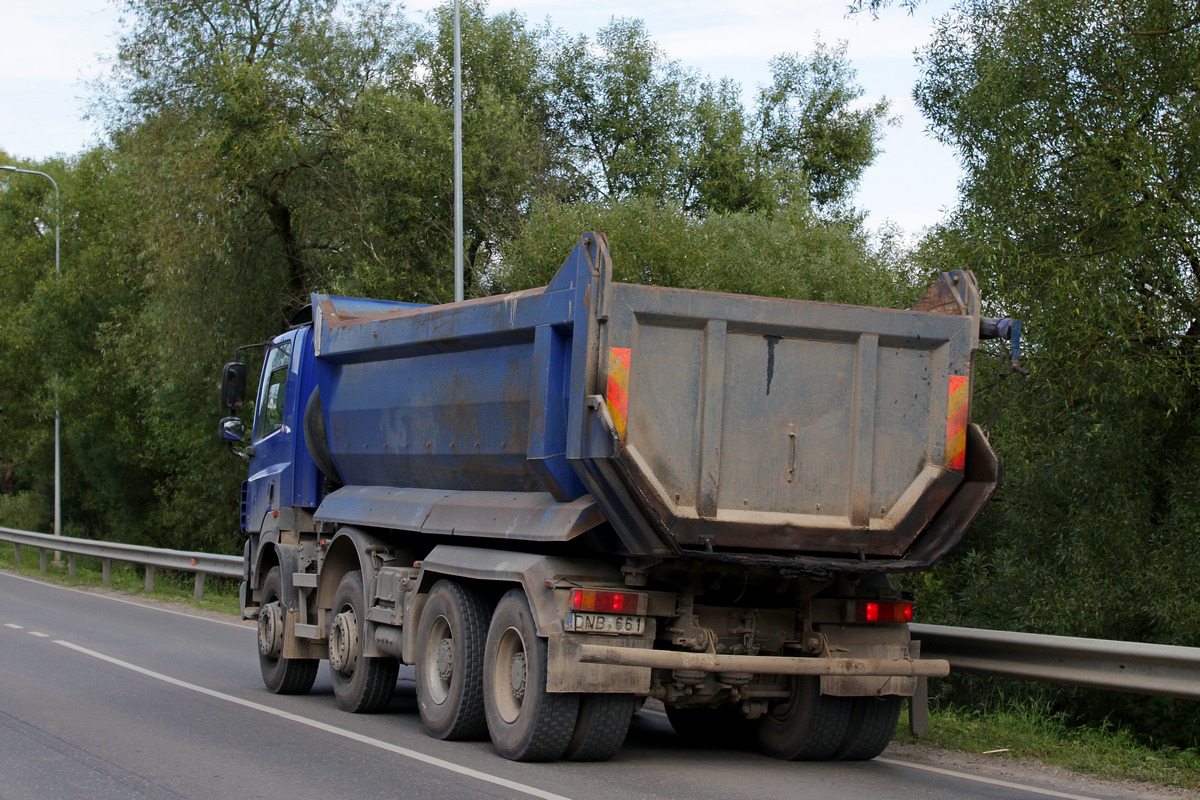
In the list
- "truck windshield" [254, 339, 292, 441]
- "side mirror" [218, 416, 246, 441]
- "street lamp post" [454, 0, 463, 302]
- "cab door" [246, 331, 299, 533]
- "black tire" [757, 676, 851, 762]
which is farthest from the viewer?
"street lamp post" [454, 0, 463, 302]

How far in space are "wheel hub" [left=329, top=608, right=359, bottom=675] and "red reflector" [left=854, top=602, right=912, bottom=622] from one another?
4.05m

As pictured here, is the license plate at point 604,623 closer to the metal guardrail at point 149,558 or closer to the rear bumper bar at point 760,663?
the rear bumper bar at point 760,663

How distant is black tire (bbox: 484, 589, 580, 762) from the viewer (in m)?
7.50

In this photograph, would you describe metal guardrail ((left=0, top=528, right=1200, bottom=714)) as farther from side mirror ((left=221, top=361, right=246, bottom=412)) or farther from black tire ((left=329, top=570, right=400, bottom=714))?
side mirror ((left=221, top=361, right=246, bottom=412))

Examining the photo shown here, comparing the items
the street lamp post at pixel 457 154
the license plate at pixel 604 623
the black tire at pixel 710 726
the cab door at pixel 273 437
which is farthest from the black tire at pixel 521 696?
the street lamp post at pixel 457 154

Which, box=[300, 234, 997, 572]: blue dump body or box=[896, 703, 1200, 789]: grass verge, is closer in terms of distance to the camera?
box=[300, 234, 997, 572]: blue dump body

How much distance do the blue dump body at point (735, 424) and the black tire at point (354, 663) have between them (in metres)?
2.17

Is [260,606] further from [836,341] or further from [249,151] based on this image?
[249,151]

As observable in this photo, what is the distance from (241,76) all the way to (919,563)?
18541mm

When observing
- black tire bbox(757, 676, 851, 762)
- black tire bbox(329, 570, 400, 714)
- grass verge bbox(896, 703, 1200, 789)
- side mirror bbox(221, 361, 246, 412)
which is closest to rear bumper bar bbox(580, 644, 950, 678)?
black tire bbox(757, 676, 851, 762)

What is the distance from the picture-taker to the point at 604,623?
7328 millimetres

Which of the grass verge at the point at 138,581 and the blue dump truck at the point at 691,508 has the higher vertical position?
the blue dump truck at the point at 691,508

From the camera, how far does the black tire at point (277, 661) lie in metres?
11.1

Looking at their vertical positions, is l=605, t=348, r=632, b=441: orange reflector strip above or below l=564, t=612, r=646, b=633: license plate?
above
